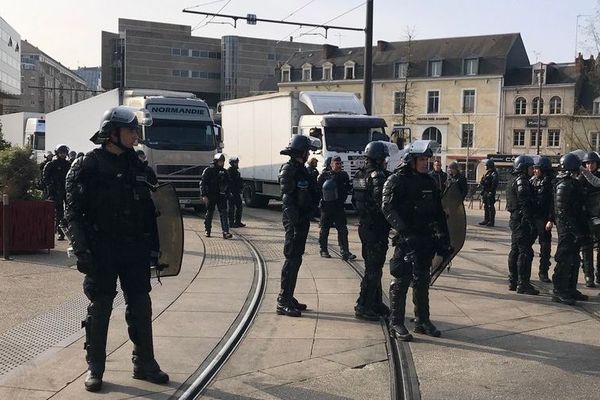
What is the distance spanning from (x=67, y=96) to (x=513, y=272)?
425 feet

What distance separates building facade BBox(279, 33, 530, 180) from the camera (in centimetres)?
5925

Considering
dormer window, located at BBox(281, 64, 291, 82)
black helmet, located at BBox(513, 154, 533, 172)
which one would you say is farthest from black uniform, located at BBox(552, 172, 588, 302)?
dormer window, located at BBox(281, 64, 291, 82)

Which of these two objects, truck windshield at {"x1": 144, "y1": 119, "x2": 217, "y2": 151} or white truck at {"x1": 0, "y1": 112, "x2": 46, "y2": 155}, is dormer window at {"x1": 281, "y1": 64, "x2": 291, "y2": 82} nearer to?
white truck at {"x1": 0, "y1": 112, "x2": 46, "y2": 155}

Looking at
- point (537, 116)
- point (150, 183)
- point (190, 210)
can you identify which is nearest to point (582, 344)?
point (150, 183)

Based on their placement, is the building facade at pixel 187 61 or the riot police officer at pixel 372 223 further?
the building facade at pixel 187 61

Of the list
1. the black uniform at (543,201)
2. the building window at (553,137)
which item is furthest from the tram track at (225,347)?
the building window at (553,137)

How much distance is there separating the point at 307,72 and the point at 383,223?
6323 cm

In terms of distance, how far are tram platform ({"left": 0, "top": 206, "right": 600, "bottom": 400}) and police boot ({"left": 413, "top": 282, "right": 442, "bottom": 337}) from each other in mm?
130

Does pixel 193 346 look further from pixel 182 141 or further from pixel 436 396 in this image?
pixel 182 141

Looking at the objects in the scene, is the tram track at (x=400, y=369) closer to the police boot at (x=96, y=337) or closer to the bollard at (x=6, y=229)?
the police boot at (x=96, y=337)

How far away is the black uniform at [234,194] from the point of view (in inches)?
634

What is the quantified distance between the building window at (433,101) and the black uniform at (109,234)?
58.9 metres

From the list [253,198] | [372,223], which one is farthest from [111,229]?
[253,198]

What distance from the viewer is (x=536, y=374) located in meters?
5.53
